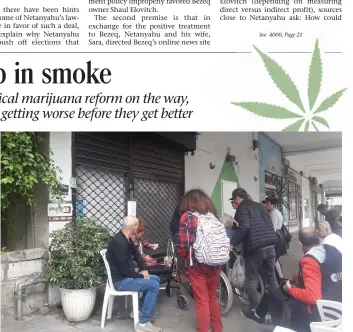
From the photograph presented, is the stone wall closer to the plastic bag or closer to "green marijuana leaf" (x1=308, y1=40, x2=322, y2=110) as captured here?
the plastic bag

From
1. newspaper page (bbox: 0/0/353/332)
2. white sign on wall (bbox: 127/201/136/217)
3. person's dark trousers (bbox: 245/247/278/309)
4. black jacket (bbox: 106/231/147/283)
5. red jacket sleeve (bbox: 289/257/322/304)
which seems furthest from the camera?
white sign on wall (bbox: 127/201/136/217)

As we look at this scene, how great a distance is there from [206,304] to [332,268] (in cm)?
121

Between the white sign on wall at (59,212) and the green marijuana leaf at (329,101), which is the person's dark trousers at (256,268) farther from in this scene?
the green marijuana leaf at (329,101)

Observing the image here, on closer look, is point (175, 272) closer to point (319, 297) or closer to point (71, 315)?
point (71, 315)

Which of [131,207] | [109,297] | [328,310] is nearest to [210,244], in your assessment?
[328,310]

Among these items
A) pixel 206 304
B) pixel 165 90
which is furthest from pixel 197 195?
pixel 165 90

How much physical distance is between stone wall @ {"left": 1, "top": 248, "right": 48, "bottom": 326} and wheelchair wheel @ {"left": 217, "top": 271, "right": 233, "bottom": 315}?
2014 mm

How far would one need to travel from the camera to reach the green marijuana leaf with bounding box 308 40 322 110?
1927 millimetres

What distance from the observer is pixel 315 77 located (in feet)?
6.37

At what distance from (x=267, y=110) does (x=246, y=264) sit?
263 cm

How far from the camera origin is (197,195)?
138 inches

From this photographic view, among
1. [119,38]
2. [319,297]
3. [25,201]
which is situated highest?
[119,38]

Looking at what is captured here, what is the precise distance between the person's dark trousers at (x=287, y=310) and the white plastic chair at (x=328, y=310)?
0.86 feet

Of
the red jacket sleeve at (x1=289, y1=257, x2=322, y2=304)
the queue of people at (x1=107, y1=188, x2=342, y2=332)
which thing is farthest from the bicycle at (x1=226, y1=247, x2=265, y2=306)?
the red jacket sleeve at (x1=289, y1=257, x2=322, y2=304)
